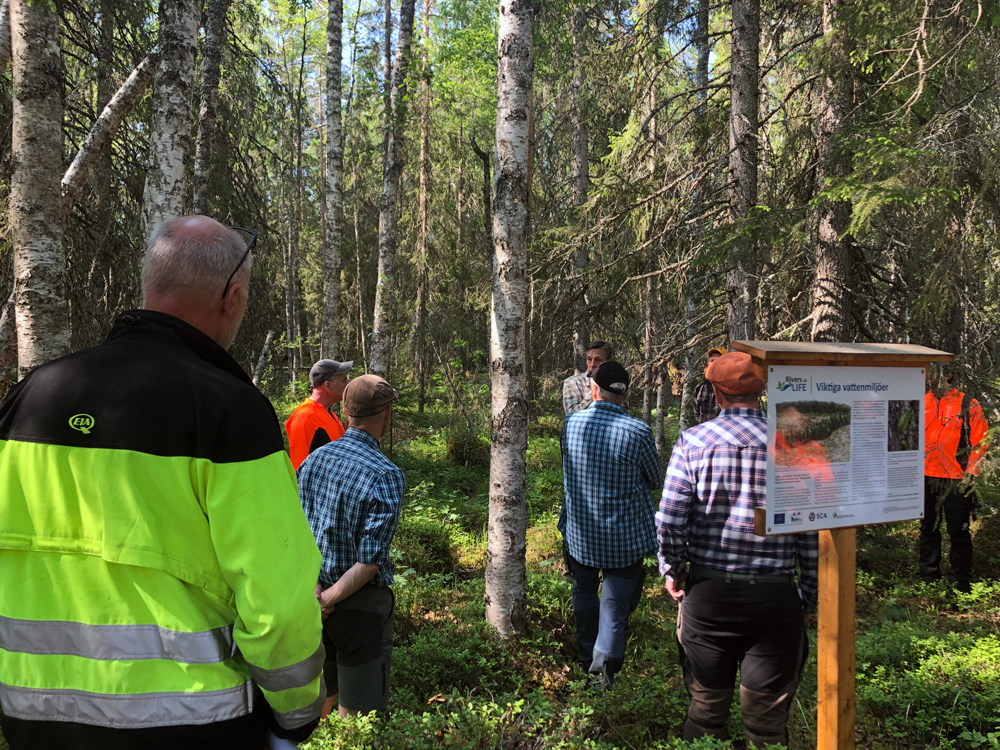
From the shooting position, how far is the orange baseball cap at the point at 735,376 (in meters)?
3.03

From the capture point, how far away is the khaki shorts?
3020 mm

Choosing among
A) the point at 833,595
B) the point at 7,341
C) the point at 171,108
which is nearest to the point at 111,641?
the point at 833,595

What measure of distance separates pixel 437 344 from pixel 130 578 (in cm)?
1345

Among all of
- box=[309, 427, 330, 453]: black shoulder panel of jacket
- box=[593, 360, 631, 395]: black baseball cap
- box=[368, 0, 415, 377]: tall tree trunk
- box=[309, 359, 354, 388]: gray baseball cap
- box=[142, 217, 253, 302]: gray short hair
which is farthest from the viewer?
box=[368, 0, 415, 377]: tall tree trunk

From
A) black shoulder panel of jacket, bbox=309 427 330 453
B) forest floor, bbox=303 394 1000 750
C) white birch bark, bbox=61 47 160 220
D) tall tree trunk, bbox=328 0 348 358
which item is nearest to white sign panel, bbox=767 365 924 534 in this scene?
forest floor, bbox=303 394 1000 750

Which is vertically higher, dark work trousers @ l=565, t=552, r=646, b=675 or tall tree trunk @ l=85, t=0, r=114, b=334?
tall tree trunk @ l=85, t=0, r=114, b=334

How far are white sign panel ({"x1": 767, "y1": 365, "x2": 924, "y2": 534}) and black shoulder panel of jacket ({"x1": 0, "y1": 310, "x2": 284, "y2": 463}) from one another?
2.02m

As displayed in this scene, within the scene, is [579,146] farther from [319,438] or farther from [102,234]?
[319,438]

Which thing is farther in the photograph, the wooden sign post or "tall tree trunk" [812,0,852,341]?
"tall tree trunk" [812,0,852,341]

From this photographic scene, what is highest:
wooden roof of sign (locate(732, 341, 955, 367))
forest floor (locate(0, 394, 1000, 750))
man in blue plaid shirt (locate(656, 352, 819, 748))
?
wooden roof of sign (locate(732, 341, 955, 367))

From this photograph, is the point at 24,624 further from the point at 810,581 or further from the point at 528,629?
the point at 528,629

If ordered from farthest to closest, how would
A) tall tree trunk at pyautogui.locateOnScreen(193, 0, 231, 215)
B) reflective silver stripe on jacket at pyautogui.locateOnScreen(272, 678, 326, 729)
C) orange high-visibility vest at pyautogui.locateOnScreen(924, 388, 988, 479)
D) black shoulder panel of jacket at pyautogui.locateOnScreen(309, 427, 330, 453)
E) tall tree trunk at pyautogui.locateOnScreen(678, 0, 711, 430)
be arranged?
tall tree trunk at pyautogui.locateOnScreen(678, 0, 711, 430) < tall tree trunk at pyautogui.locateOnScreen(193, 0, 231, 215) < orange high-visibility vest at pyautogui.locateOnScreen(924, 388, 988, 479) < black shoulder panel of jacket at pyautogui.locateOnScreen(309, 427, 330, 453) < reflective silver stripe on jacket at pyautogui.locateOnScreen(272, 678, 326, 729)

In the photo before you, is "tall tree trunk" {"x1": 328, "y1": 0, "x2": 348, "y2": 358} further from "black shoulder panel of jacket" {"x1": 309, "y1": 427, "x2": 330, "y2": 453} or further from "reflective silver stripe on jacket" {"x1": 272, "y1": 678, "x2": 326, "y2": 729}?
"reflective silver stripe on jacket" {"x1": 272, "y1": 678, "x2": 326, "y2": 729}

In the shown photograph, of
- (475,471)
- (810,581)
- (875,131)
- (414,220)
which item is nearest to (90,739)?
(810,581)
